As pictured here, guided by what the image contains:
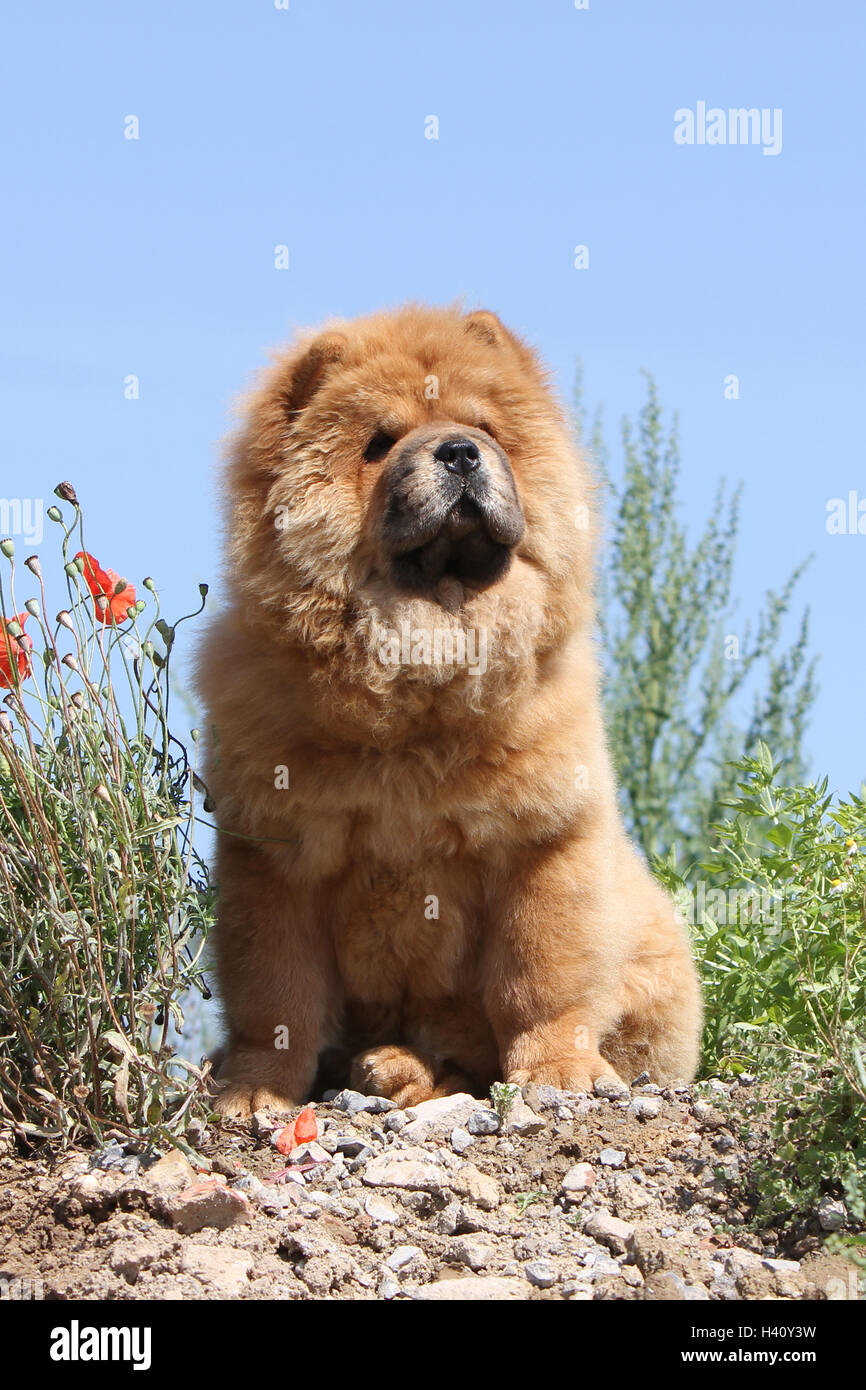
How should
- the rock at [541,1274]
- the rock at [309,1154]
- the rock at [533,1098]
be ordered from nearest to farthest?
the rock at [541,1274] < the rock at [309,1154] < the rock at [533,1098]

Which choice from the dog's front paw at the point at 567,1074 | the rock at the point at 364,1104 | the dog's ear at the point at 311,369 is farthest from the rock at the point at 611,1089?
the dog's ear at the point at 311,369

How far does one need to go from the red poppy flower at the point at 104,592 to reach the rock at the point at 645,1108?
1697mm

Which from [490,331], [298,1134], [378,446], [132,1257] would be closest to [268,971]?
[298,1134]

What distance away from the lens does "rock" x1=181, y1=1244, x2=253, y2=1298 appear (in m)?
2.63

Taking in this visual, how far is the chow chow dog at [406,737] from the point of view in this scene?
3.54 metres

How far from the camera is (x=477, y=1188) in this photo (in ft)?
9.91

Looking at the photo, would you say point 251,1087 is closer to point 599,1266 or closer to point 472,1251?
point 472,1251

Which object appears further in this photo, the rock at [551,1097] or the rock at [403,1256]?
the rock at [551,1097]

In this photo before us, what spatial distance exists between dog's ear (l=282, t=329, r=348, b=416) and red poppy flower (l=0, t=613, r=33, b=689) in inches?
38.0

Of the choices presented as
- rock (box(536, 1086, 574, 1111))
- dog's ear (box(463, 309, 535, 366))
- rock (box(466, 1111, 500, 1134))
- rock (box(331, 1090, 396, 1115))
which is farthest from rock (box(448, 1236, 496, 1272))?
dog's ear (box(463, 309, 535, 366))

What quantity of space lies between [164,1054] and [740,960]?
1936 mm

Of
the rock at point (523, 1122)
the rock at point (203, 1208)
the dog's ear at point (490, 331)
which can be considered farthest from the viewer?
the dog's ear at point (490, 331)

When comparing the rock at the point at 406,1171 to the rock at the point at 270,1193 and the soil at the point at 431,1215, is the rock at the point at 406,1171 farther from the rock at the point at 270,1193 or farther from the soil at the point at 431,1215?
the rock at the point at 270,1193
